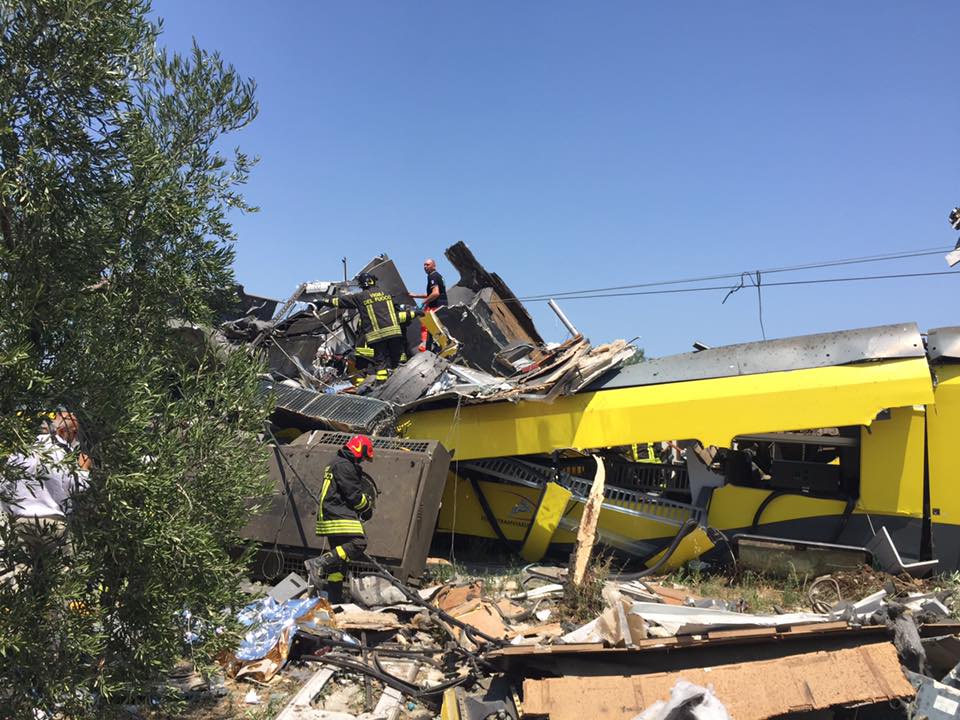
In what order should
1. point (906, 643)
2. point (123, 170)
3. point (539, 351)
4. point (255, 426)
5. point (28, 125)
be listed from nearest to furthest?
1. point (28, 125)
2. point (123, 170)
3. point (255, 426)
4. point (906, 643)
5. point (539, 351)

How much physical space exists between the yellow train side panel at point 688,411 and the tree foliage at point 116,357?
377 cm

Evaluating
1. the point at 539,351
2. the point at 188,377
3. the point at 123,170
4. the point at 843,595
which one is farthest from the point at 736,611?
the point at 123,170

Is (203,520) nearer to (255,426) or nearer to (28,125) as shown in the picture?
(255,426)

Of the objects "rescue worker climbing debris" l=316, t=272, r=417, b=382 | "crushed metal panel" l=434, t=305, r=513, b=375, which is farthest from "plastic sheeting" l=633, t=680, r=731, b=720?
"crushed metal panel" l=434, t=305, r=513, b=375

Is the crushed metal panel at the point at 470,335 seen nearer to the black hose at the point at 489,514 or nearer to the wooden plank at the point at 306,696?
the black hose at the point at 489,514

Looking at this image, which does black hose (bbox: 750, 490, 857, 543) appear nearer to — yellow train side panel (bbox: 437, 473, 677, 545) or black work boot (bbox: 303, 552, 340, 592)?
yellow train side panel (bbox: 437, 473, 677, 545)

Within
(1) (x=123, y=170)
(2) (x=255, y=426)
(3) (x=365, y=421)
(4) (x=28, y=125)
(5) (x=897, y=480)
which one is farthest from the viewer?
(3) (x=365, y=421)

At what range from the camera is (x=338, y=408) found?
7.89 metres

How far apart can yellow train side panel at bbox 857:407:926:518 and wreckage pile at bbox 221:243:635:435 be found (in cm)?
238

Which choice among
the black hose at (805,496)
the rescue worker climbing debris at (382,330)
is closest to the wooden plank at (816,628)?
the black hose at (805,496)

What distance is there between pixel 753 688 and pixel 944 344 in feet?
12.6

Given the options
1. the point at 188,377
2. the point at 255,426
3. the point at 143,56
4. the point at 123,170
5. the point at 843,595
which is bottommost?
the point at 843,595

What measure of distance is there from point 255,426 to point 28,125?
180 centimetres

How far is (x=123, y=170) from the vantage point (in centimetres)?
360
